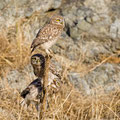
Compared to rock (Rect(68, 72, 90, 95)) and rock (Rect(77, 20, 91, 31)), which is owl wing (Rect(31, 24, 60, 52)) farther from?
rock (Rect(77, 20, 91, 31))

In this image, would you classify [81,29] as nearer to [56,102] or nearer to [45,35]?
[56,102]

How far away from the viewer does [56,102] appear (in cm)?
346

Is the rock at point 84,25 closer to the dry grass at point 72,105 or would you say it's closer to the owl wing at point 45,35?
the dry grass at point 72,105

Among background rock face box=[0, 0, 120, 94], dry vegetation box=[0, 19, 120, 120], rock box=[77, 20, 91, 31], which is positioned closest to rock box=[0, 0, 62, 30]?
background rock face box=[0, 0, 120, 94]

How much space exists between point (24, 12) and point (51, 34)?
2.96 metres

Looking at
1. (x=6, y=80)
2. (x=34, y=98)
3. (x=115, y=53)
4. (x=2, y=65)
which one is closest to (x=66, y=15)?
(x=115, y=53)

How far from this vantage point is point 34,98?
9.13 ft

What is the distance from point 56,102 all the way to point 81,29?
209 centimetres

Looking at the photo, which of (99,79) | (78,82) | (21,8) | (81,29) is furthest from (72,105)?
(21,8)

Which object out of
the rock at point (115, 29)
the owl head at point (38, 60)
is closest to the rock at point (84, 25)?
the rock at point (115, 29)

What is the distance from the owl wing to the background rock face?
1831mm

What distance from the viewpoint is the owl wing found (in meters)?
2.65

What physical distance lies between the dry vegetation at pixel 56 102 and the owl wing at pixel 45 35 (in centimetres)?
58

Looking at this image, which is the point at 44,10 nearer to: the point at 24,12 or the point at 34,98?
the point at 24,12
